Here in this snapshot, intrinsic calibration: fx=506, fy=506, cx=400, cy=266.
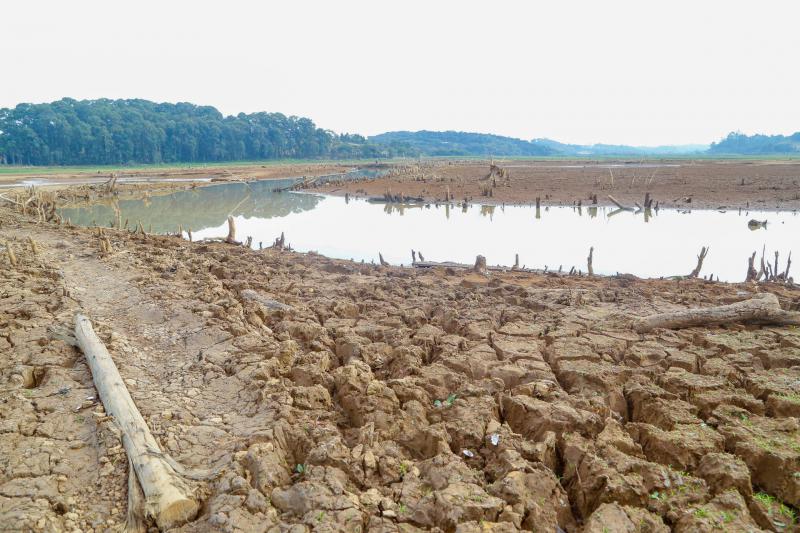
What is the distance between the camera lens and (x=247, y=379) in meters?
4.47

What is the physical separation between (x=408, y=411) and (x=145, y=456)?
186 centimetres

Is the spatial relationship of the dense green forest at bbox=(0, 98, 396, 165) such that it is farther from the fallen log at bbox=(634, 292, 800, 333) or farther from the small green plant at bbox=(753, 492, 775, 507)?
the small green plant at bbox=(753, 492, 775, 507)

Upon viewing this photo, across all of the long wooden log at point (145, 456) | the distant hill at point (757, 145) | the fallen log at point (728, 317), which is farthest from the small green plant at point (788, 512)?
the distant hill at point (757, 145)

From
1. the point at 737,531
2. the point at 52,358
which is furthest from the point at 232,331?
the point at 737,531

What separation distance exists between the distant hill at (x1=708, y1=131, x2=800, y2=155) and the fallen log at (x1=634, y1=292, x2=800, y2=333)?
452ft

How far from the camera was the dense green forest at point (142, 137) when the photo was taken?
6266cm

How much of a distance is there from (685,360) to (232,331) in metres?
4.71

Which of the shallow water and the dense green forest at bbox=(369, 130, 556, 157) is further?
the dense green forest at bbox=(369, 130, 556, 157)

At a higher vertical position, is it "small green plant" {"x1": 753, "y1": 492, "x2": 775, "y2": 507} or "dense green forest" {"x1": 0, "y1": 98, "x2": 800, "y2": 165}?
"dense green forest" {"x1": 0, "y1": 98, "x2": 800, "y2": 165}

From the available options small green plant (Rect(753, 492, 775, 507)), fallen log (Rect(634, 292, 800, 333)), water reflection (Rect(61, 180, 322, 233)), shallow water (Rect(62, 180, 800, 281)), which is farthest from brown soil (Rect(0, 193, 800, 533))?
water reflection (Rect(61, 180, 322, 233))

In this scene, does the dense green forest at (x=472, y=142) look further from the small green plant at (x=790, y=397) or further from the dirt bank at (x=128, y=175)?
the small green plant at (x=790, y=397)

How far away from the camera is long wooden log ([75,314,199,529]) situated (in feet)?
9.48

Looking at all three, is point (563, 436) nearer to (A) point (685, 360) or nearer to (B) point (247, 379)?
(A) point (685, 360)

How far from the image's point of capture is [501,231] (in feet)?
54.7
